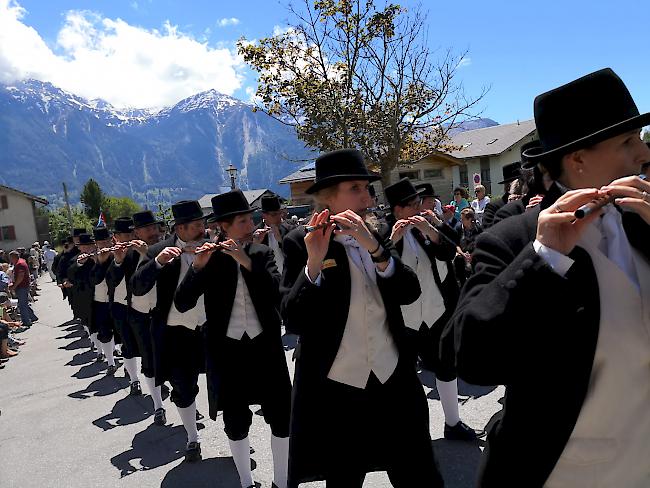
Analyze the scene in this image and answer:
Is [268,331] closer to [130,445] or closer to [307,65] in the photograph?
[130,445]

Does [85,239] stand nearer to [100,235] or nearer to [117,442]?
[100,235]

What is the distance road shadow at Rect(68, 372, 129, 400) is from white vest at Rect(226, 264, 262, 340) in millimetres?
4913

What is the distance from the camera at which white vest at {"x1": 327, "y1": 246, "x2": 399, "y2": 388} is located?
278 centimetres

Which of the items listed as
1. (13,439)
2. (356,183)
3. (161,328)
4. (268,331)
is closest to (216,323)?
(268,331)

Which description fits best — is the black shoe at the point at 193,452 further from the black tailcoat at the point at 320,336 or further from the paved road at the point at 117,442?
the black tailcoat at the point at 320,336

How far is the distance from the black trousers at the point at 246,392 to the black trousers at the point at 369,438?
1191 mm

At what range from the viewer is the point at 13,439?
21.0ft

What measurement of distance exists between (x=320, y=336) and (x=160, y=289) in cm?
234

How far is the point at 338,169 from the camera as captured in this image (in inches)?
118

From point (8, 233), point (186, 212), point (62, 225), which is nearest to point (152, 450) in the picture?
point (186, 212)

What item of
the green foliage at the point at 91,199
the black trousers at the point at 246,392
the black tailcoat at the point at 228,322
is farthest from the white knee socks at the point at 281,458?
the green foliage at the point at 91,199

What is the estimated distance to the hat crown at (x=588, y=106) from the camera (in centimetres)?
153

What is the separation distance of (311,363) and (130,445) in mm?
3749

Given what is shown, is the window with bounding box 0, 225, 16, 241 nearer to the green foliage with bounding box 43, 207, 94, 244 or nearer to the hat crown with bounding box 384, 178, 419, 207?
the green foliage with bounding box 43, 207, 94, 244
